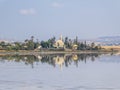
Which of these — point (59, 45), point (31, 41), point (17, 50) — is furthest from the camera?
point (59, 45)

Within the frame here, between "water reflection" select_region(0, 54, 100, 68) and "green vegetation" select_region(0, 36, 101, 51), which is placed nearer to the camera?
"water reflection" select_region(0, 54, 100, 68)

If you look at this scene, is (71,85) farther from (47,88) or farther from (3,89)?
(3,89)

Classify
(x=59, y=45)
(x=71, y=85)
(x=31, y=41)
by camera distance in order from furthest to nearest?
(x=59, y=45) < (x=31, y=41) < (x=71, y=85)

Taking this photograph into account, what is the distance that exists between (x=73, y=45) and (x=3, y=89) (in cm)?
6972

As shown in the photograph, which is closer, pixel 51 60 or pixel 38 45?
pixel 51 60

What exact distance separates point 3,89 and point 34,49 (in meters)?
64.4

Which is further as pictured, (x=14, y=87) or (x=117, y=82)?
(x=117, y=82)

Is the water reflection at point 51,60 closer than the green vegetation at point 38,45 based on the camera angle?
Yes

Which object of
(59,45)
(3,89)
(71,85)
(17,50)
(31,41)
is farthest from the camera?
(59,45)

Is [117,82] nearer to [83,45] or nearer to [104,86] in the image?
[104,86]

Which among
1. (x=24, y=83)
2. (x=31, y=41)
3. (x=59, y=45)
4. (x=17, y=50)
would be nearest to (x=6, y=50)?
(x=17, y=50)

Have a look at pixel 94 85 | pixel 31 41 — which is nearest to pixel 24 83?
pixel 94 85

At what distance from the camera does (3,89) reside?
1702 cm

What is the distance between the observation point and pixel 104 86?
17.8 m
